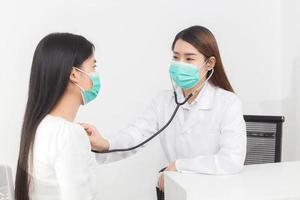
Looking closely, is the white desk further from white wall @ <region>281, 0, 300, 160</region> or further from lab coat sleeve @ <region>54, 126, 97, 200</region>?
white wall @ <region>281, 0, 300, 160</region>

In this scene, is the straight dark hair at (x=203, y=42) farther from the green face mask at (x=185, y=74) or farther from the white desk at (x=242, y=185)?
the white desk at (x=242, y=185)

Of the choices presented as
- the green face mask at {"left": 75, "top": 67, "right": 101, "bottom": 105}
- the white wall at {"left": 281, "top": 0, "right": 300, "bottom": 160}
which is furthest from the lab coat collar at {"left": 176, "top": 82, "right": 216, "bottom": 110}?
the white wall at {"left": 281, "top": 0, "right": 300, "bottom": 160}

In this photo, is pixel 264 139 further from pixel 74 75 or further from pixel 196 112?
pixel 74 75

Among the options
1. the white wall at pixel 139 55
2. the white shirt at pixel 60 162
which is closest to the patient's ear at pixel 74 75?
the white shirt at pixel 60 162

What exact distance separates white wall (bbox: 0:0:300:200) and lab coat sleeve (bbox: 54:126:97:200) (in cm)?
114

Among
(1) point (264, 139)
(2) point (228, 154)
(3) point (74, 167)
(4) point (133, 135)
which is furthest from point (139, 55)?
(3) point (74, 167)

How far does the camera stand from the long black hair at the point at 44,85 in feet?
3.58

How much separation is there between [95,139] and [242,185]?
0.54 meters

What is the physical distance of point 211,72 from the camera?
5.11ft

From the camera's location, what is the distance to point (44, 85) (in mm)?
1095

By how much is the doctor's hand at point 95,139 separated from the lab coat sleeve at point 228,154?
0.28 m

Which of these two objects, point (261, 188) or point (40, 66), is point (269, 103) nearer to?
point (261, 188)

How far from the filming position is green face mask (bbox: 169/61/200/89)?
1.49 meters

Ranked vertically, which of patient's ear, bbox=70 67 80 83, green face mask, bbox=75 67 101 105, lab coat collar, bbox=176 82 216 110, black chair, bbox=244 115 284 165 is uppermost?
patient's ear, bbox=70 67 80 83
